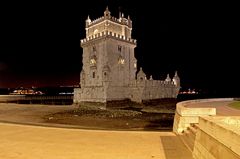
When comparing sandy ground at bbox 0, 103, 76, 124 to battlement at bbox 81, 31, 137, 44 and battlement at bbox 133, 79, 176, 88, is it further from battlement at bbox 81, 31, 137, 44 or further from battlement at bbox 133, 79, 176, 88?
battlement at bbox 133, 79, 176, 88

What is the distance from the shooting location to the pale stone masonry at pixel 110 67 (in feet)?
180

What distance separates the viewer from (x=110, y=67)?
2188 inches

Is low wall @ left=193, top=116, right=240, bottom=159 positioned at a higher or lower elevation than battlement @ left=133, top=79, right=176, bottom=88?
lower

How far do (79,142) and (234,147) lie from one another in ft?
21.0

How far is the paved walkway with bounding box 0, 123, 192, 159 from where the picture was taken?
300 inches

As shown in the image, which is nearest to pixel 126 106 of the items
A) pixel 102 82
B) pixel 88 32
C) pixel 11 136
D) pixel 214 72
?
pixel 102 82

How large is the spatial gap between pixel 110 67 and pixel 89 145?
46.9m

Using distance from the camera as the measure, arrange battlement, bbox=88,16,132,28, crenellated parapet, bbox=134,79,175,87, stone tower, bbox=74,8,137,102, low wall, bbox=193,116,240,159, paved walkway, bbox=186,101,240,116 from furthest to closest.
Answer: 1. crenellated parapet, bbox=134,79,175,87
2. battlement, bbox=88,16,132,28
3. stone tower, bbox=74,8,137,102
4. paved walkway, bbox=186,101,240,116
5. low wall, bbox=193,116,240,159

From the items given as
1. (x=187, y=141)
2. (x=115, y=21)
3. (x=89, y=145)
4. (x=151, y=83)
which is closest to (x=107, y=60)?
(x=115, y=21)

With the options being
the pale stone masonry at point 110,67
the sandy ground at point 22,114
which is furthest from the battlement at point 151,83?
the sandy ground at point 22,114

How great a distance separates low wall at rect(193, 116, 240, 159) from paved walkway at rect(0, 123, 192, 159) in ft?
3.79

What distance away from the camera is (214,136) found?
224 inches

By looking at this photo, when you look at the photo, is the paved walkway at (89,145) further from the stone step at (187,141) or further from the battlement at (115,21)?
the battlement at (115,21)

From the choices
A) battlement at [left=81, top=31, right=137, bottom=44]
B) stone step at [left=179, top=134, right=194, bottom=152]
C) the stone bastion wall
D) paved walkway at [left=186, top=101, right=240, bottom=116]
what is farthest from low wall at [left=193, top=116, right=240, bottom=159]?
battlement at [left=81, top=31, right=137, bottom=44]
